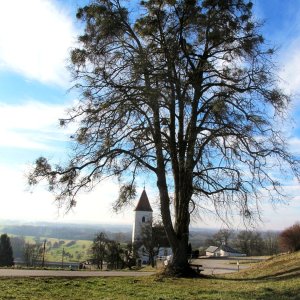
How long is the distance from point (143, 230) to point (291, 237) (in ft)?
163

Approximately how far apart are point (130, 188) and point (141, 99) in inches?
210

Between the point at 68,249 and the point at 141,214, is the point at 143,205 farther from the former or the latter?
the point at 68,249

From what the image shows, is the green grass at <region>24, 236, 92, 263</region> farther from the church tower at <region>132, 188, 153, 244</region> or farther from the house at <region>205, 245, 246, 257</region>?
the house at <region>205, 245, 246, 257</region>

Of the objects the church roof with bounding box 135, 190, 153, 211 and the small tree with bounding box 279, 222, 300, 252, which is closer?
the small tree with bounding box 279, 222, 300, 252

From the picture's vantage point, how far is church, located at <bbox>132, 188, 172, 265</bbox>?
7612 cm

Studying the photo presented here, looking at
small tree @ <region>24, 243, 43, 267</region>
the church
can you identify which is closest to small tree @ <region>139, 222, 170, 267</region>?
the church

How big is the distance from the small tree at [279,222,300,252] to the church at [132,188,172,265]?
43.4 metres

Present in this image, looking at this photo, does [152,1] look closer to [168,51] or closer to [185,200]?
[168,51]

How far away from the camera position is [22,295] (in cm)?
1067

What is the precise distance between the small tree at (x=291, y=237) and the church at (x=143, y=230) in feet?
143

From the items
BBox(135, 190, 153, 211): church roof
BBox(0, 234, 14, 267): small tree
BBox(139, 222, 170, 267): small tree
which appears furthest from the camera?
BBox(135, 190, 153, 211): church roof

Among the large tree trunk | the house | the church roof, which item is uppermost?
the church roof

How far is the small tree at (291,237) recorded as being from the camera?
2841 cm

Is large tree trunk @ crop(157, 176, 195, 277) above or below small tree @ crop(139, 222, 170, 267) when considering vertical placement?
below
